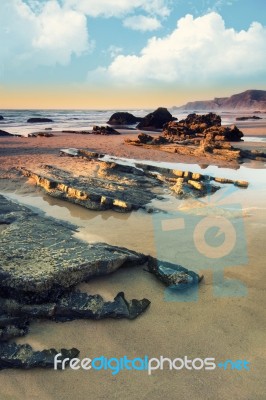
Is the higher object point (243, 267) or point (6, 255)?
point (6, 255)

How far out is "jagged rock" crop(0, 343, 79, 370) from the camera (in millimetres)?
2141

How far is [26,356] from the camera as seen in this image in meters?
2.19

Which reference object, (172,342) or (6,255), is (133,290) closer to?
(172,342)

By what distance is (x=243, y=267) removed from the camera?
336 centimetres

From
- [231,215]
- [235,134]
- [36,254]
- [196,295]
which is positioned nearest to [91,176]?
[231,215]

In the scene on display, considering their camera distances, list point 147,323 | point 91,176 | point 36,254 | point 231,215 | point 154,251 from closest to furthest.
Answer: point 147,323 → point 36,254 → point 154,251 → point 231,215 → point 91,176

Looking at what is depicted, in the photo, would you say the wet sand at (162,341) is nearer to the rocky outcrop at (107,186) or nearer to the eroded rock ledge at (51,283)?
the eroded rock ledge at (51,283)

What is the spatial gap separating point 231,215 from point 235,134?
12.9 metres

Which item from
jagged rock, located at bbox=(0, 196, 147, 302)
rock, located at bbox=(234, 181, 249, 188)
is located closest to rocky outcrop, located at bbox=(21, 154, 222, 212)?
rock, located at bbox=(234, 181, 249, 188)
